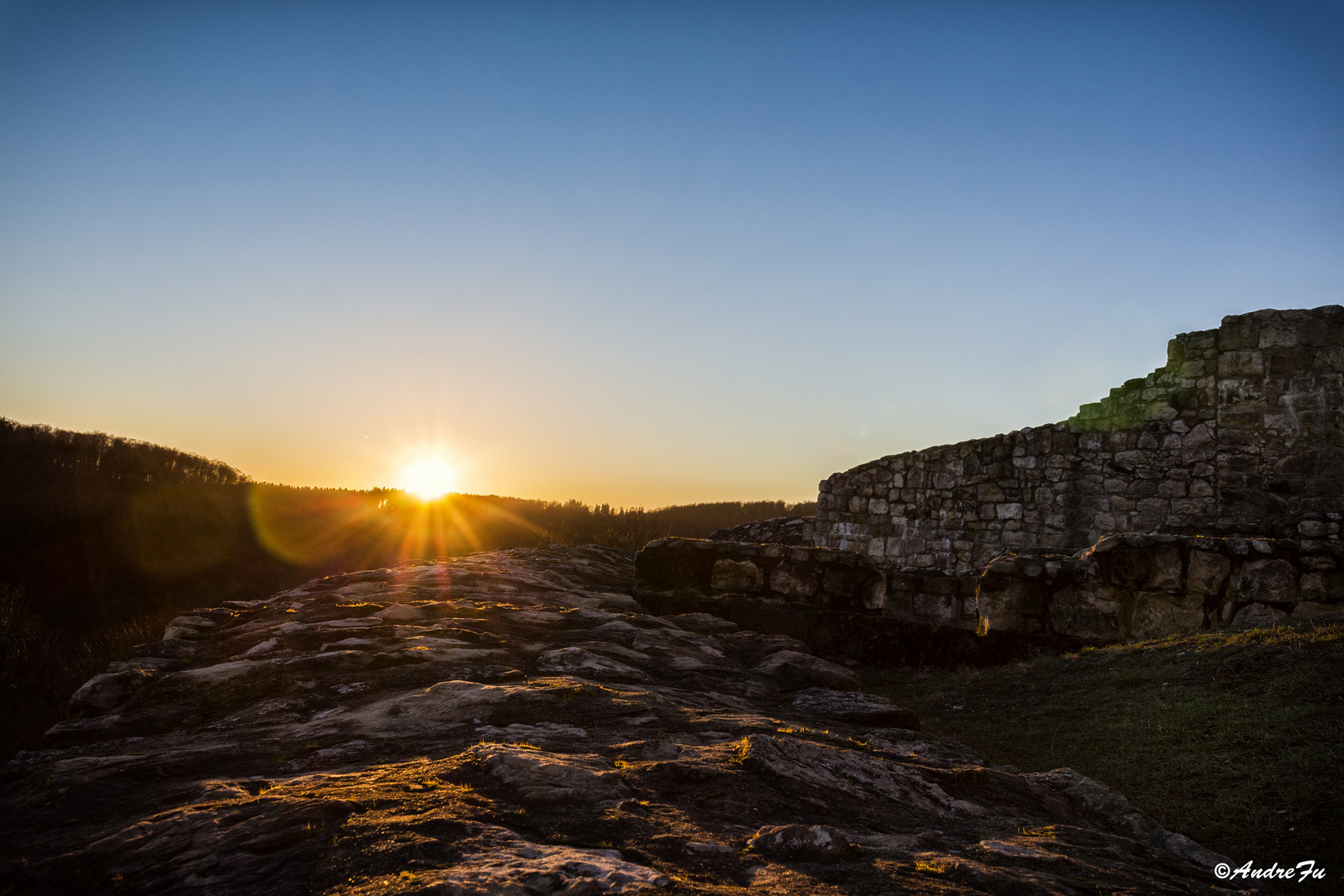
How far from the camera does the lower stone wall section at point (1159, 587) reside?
17.1ft

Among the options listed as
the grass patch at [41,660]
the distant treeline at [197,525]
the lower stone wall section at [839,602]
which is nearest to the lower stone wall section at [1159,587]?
the lower stone wall section at [839,602]

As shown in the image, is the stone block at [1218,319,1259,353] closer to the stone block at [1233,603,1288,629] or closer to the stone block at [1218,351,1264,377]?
the stone block at [1218,351,1264,377]

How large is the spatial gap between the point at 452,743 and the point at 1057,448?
9.16m

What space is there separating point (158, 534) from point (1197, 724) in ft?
55.0

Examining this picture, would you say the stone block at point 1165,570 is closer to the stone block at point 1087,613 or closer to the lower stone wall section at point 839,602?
the stone block at point 1087,613

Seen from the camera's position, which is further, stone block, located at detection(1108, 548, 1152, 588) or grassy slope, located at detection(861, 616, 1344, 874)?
stone block, located at detection(1108, 548, 1152, 588)

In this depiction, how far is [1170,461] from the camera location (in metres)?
9.05

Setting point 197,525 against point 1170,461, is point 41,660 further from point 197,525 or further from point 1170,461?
point 1170,461

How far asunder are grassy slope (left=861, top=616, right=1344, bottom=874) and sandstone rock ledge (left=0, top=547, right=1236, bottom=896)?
492mm

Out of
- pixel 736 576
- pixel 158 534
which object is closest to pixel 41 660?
pixel 158 534

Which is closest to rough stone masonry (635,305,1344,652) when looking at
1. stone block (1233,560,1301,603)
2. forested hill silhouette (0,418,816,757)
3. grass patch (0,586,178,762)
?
stone block (1233,560,1301,603)

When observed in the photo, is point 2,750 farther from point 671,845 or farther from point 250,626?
point 671,845

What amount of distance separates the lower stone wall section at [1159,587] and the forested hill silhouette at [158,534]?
8.12m

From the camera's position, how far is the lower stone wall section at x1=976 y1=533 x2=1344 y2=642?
205 inches
